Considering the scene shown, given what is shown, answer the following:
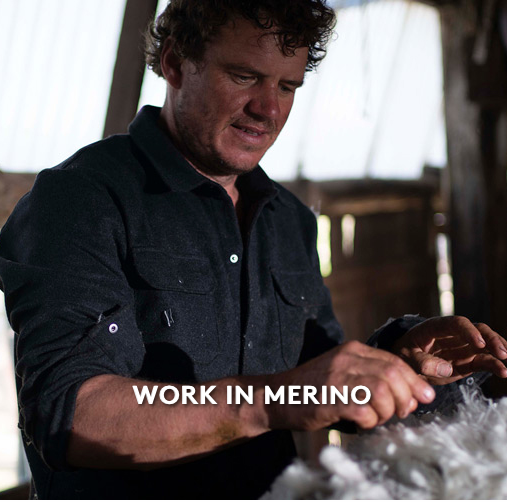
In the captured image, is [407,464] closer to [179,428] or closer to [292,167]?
[179,428]

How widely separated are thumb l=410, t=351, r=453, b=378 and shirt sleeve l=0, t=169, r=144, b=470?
0.56m

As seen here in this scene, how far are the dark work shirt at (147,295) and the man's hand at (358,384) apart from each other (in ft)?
1.25

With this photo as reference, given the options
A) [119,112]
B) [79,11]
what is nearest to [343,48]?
[79,11]

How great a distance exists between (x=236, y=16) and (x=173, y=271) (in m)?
0.60

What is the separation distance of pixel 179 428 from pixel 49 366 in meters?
0.26

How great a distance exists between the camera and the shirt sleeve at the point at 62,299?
0.99m

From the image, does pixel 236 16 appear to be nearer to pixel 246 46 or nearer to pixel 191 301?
pixel 246 46

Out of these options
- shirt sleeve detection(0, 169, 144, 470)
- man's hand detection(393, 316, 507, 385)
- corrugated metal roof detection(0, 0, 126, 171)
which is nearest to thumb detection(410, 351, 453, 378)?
man's hand detection(393, 316, 507, 385)

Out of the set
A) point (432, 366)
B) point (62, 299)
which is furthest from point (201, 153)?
point (432, 366)

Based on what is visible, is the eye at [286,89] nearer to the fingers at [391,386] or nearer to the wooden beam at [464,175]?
the fingers at [391,386]

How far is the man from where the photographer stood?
0.93 m

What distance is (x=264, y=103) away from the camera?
54.4 inches

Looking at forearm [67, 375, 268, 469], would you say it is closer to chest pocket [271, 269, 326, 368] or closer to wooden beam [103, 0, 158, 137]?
chest pocket [271, 269, 326, 368]

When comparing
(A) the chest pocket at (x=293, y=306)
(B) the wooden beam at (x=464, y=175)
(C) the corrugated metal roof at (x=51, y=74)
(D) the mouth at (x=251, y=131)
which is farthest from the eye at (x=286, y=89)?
(B) the wooden beam at (x=464, y=175)
